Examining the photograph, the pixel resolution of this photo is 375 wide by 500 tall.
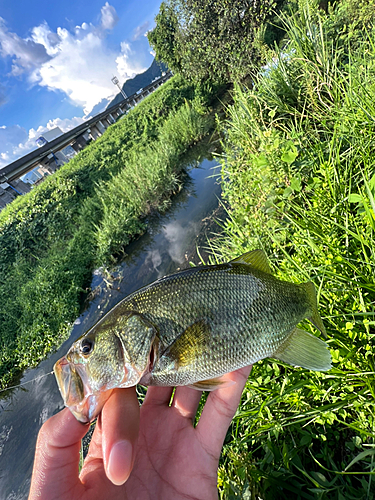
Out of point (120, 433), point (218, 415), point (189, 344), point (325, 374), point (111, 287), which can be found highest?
point (120, 433)

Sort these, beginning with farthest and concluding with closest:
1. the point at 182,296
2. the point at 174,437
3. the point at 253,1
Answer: the point at 253,1
the point at 174,437
the point at 182,296

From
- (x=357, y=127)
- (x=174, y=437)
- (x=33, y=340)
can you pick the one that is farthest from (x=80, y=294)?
(x=357, y=127)

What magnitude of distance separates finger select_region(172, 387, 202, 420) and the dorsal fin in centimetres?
114

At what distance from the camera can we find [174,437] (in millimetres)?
1695

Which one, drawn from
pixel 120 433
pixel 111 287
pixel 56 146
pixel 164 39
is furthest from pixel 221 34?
pixel 56 146

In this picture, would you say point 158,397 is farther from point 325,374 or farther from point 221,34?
point 221,34

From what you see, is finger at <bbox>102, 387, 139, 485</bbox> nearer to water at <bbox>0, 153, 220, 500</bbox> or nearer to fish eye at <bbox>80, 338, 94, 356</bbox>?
fish eye at <bbox>80, 338, 94, 356</bbox>

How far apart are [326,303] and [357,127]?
2459 millimetres

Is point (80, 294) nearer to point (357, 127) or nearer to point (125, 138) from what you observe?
point (357, 127)

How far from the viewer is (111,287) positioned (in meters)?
7.57

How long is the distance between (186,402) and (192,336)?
74 cm

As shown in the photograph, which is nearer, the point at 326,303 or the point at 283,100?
the point at 326,303

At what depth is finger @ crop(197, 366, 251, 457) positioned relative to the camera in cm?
165

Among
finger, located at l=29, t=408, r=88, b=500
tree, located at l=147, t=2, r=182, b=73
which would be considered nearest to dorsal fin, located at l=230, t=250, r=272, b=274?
finger, located at l=29, t=408, r=88, b=500
